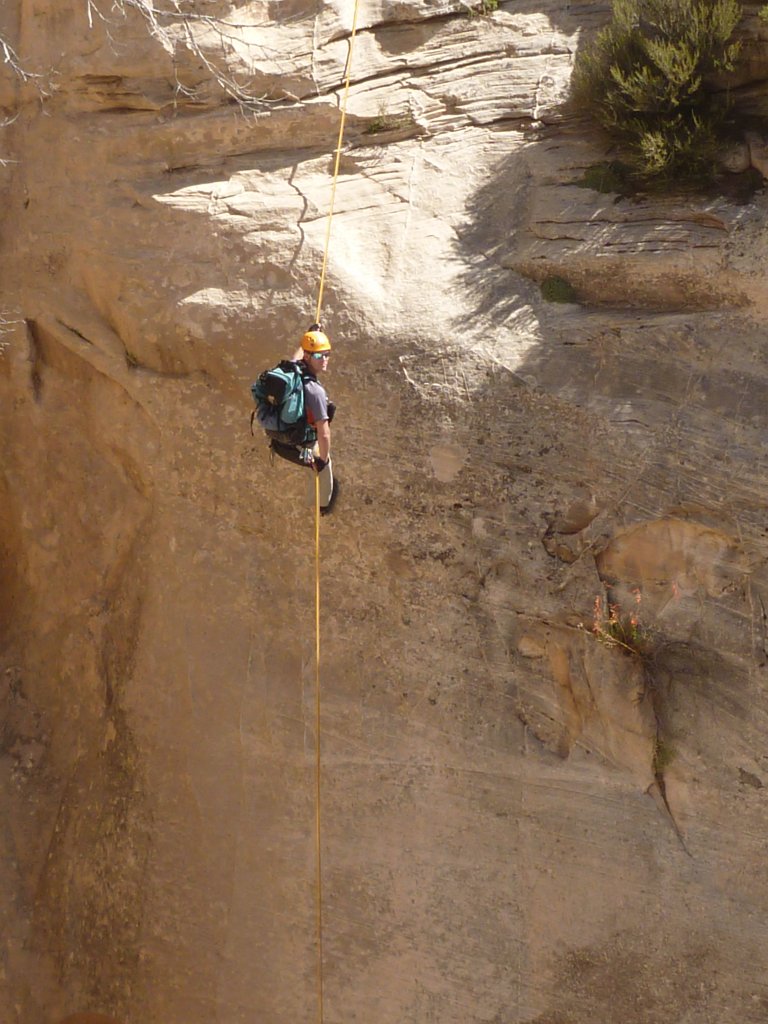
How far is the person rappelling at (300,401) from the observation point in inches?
305

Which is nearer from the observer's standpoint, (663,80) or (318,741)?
(663,80)

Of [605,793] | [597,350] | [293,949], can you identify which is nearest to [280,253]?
[597,350]

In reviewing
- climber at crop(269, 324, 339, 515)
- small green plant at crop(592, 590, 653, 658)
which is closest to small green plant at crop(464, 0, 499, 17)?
climber at crop(269, 324, 339, 515)

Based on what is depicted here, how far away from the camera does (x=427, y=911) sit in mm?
8734

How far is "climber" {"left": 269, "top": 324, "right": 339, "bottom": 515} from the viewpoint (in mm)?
7816

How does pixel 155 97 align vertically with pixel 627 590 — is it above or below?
above

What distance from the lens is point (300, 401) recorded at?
7.79 meters

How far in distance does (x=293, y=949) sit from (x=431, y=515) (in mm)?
3434

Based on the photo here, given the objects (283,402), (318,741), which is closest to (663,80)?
(283,402)

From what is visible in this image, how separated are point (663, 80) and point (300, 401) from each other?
3.58 m

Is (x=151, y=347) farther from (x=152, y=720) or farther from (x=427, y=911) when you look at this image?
(x=427, y=911)

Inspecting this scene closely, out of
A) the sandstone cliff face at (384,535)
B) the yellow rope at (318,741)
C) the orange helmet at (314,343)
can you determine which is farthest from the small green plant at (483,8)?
the orange helmet at (314,343)

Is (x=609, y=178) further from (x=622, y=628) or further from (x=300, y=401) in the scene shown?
(x=622, y=628)

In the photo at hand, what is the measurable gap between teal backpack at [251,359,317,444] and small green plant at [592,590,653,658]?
2357 millimetres
